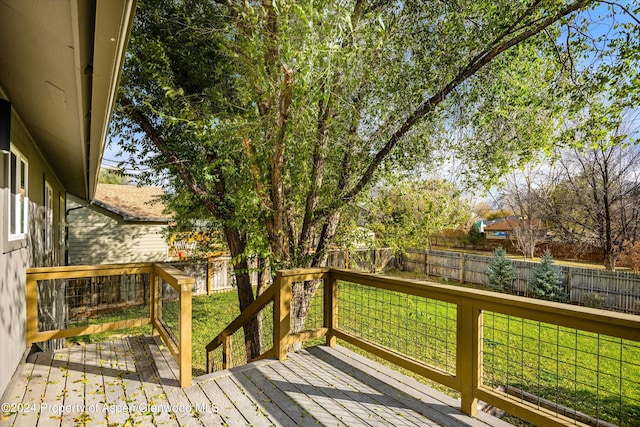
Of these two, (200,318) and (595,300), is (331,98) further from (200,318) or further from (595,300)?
(595,300)

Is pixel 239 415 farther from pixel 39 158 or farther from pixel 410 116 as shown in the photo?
pixel 39 158

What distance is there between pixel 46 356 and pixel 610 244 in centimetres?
1365

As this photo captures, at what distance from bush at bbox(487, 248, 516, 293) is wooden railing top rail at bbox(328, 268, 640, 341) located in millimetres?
9856

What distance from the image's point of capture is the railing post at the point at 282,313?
349 centimetres

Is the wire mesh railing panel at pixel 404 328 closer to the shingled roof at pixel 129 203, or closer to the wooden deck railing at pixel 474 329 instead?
the wooden deck railing at pixel 474 329

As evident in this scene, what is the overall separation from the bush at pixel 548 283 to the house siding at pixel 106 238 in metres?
11.6

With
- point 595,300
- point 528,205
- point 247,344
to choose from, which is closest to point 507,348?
point 247,344

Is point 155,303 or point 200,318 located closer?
point 155,303

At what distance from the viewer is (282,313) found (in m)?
3.49

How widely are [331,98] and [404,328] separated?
284 centimetres

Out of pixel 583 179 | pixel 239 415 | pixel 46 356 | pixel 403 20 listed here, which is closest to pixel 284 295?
pixel 239 415

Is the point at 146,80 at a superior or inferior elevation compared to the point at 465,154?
superior

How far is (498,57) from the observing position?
14.7ft

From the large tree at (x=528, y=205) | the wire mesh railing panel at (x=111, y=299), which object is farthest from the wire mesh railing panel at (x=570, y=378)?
the wire mesh railing panel at (x=111, y=299)
